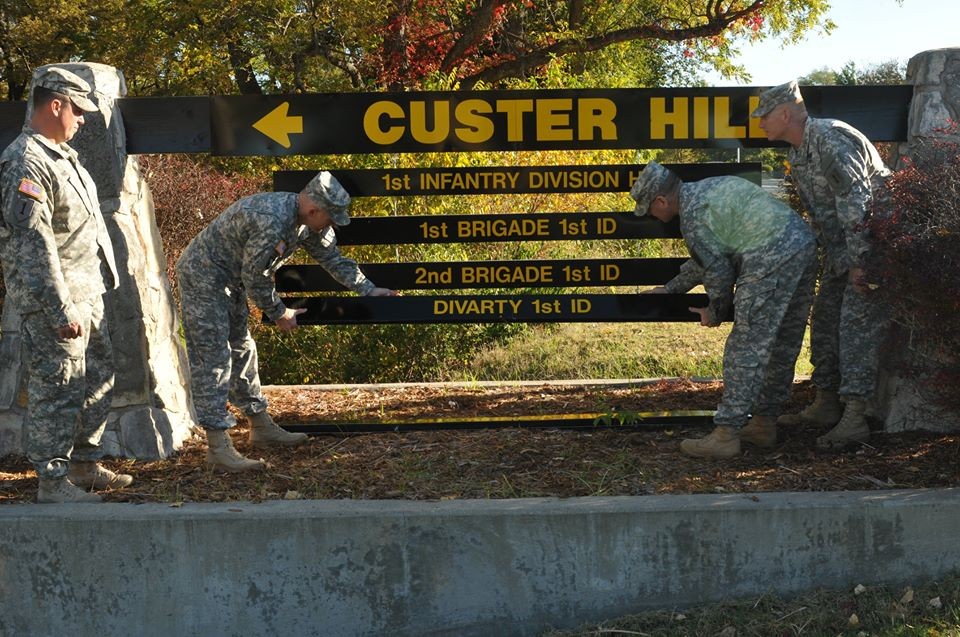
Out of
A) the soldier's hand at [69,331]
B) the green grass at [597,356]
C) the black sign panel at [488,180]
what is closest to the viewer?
the soldier's hand at [69,331]

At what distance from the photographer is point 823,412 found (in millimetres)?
6332

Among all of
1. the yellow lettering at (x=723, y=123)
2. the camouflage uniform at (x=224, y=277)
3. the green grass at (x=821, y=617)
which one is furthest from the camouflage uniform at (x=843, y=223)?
the camouflage uniform at (x=224, y=277)

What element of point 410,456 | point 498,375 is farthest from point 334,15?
point 410,456

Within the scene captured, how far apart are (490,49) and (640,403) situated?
1280 cm

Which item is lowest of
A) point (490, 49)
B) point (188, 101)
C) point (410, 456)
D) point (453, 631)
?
point (453, 631)

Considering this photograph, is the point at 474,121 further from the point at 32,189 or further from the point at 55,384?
the point at 55,384

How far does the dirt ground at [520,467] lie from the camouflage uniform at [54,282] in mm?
495

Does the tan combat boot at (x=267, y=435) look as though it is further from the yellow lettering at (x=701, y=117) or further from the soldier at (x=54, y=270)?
the yellow lettering at (x=701, y=117)

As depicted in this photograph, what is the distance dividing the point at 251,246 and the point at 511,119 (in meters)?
1.88

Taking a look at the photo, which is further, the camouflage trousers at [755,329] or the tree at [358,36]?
the tree at [358,36]

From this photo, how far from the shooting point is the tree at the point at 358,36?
50.9ft

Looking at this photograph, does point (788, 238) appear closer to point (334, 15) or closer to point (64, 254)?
point (64, 254)

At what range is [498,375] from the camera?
31.2 ft

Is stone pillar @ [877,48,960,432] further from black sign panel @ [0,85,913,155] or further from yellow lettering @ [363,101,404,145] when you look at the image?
yellow lettering @ [363,101,404,145]
